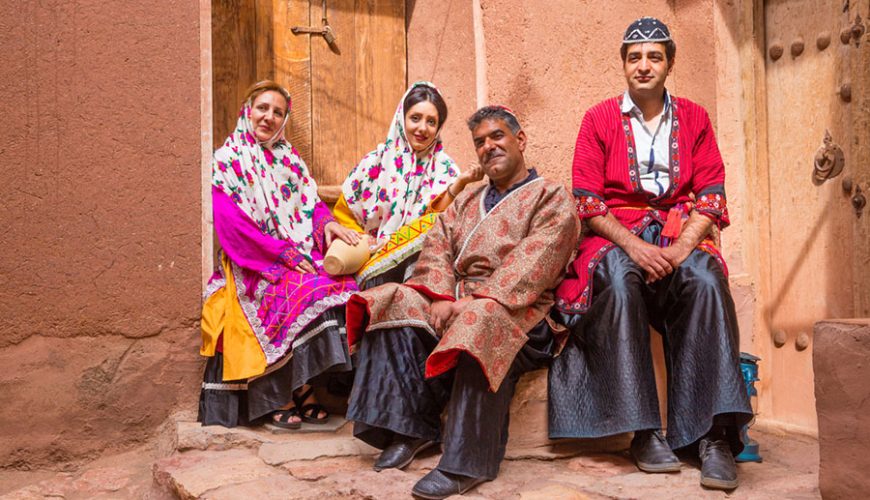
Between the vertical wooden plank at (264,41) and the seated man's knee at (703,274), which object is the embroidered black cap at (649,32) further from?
the vertical wooden plank at (264,41)

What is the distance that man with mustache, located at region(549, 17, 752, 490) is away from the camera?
9.81 feet

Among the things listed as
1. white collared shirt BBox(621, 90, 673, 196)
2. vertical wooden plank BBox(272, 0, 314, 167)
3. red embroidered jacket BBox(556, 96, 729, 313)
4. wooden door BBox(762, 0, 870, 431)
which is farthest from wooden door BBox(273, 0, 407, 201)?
wooden door BBox(762, 0, 870, 431)

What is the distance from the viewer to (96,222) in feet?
12.3

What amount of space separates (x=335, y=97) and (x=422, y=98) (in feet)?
3.33

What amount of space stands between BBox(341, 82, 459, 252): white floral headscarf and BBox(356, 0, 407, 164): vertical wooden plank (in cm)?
86

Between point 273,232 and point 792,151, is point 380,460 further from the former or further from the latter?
point 792,151

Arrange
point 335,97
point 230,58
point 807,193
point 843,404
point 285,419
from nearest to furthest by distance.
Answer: point 843,404
point 285,419
point 807,193
point 230,58
point 335,97

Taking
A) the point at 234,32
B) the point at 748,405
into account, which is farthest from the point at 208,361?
the point at 748,405

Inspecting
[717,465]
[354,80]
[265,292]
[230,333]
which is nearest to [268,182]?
[265,292]

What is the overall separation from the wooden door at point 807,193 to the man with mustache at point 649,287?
800 millimetres

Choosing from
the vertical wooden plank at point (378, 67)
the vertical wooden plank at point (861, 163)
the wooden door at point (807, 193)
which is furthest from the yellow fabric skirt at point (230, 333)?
the vertical wooden plank at point (861, 163)

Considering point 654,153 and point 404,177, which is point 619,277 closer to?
point 654,153

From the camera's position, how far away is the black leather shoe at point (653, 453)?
116 inches

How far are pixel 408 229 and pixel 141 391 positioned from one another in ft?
4.67
